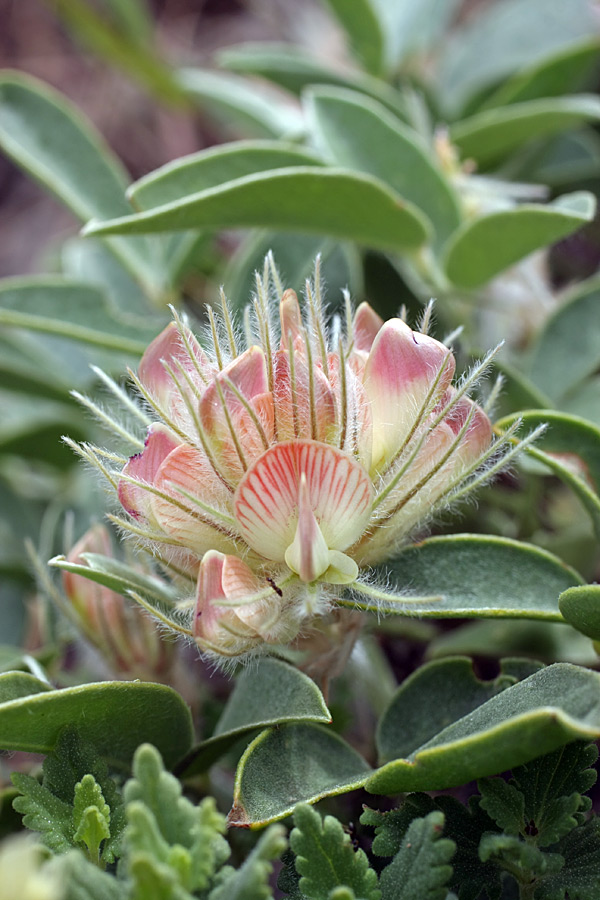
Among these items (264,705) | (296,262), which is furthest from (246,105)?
(264,705)

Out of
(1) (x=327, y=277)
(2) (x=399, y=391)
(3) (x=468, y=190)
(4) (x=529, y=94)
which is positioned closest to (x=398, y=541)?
(2) (x=399, y=391)

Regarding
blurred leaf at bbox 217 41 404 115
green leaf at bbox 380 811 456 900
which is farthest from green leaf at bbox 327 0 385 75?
green leaf at bbox 380 811 456 900

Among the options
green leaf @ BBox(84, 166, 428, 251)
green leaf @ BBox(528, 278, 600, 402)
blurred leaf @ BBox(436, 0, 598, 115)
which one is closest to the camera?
green leaf @ BBox(84, 166, 428, 251)

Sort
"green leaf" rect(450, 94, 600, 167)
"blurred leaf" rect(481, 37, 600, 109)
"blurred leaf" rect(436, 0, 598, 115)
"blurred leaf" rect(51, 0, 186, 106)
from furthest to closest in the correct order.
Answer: "blurred leaf" rect(51, 0, 186, 106), "blurred leaf" rect(436, 0, 598, 115), "blurred leaf" rect(481, 37, 600, 109), "green leaf" rect(450, 94, 600, 167)

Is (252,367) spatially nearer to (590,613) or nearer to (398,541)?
(398,541)

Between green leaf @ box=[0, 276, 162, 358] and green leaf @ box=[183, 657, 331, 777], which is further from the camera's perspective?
green leaf @ box=[0, 276, 162, 358]

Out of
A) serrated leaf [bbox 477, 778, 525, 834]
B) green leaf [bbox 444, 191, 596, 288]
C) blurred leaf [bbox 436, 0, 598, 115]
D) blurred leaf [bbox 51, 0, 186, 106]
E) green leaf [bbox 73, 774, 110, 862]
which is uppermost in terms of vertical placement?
blurred leaf [bbox 51, 0, 186, 106]

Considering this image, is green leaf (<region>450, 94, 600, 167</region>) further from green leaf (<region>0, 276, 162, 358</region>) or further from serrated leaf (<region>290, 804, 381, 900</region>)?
serrated leaf (<region>290, 804, 381, 900</region>)
